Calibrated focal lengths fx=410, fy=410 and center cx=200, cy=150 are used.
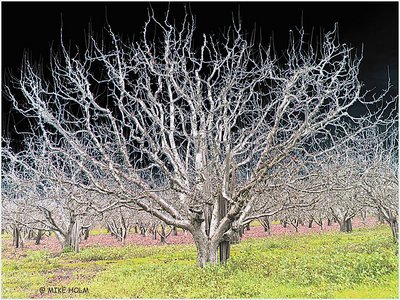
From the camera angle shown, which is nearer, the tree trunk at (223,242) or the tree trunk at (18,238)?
the tree trunk at (223,242)

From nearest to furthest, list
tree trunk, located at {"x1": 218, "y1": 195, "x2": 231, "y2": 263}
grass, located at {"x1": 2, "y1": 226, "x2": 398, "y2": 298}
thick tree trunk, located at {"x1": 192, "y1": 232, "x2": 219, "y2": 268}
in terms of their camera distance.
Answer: grass, located at {"x1": 2, "y1": 226, "x2": 398, "y2": 298}, thick tree trunk, located at {"x1": 192, "y1": 232, "x2": 219, "y2": 268}, tree trunk, located at {"x1": 218, "y1": 195, "x2": 231, "y2": 263}

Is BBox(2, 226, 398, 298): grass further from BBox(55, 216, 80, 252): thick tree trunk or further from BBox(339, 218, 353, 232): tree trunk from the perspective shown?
BBox(339, 218, 353, 232): tree trunk

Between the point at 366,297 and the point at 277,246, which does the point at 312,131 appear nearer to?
the point at 366,297

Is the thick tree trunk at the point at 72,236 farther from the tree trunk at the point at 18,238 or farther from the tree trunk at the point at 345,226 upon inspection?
the tree trunk at the point at 345,226

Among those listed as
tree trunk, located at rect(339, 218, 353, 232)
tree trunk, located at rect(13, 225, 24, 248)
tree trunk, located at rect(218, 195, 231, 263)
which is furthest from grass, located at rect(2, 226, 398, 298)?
tree trunk, located at rect(339, 218, 353, 232)

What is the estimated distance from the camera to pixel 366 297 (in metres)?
10.4

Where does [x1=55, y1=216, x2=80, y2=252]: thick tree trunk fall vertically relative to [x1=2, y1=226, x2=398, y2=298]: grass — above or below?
above

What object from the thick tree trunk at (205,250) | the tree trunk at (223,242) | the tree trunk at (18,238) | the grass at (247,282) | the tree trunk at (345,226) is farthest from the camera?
the tree trunk at (345,226)

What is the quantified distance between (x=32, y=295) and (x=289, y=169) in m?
9.60

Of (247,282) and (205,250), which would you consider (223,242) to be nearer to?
(205,250)

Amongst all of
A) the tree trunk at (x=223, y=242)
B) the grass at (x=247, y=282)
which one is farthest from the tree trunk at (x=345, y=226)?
the tree trunk at (x=223, y=242)

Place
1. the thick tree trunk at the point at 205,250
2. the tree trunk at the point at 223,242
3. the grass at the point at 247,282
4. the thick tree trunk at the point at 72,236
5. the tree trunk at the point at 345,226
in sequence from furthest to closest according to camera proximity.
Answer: the tree trunk at the point at 345,226
the thick tree trunk at the point at 72,236
the tree trunk at the point at 223,242
the thick tree trunk at the point at 205,250
the grass at the point at 247,282

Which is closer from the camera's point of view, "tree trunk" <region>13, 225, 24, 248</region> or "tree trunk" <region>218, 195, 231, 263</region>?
"tree trunk" <region>218, 195, 231, 263</region>

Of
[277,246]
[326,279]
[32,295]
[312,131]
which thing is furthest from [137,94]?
[277,246]
